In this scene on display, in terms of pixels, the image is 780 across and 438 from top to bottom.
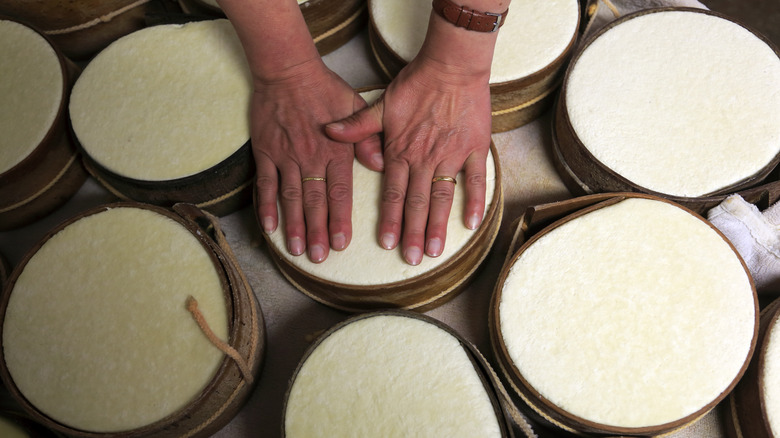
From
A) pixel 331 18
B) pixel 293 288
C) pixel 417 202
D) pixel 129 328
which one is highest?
pixel 331 18

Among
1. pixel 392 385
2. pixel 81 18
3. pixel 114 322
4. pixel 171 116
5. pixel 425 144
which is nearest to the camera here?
pixel 392 385

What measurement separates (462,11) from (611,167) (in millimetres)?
560

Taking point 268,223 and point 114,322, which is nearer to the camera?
point 114,322

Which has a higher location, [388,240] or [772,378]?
[388,240]

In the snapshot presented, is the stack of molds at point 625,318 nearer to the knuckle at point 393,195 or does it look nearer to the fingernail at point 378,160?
the knuckle at point 393,195

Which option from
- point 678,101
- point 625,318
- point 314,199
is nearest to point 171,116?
point 314,199

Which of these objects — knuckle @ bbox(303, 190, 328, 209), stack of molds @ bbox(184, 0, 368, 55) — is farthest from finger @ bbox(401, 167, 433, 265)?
stack of molds @ bbox(184, 0, 368, 55)

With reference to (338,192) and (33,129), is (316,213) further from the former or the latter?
(33,129)

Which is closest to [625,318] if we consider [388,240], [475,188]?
[475,188]

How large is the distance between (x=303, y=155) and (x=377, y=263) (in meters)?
0.35

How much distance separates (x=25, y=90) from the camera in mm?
1667

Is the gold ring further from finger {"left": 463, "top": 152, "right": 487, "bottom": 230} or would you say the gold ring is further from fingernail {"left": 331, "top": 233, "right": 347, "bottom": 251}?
fingernail {"left": 331, "top": 233, "right": 347, "bottom": 251}

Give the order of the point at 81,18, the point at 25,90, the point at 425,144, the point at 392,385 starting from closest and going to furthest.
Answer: the point at 392,385 < the point at 425,144 < the point at 25,90 < the point at 81,18

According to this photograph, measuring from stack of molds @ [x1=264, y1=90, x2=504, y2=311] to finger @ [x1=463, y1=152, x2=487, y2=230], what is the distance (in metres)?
0.02
